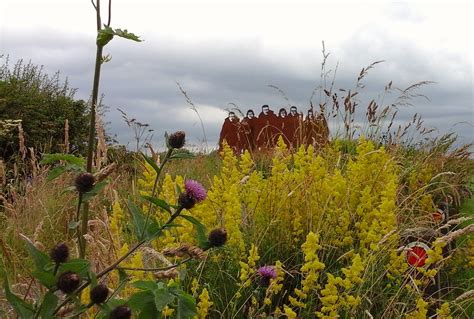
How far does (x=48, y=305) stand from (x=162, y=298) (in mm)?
243

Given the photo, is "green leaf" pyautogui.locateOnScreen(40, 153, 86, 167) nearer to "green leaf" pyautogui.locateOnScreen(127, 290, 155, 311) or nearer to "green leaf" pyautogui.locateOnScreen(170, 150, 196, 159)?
"green leaf" pyautogui.locateOnScreen(170, 150, 196, 159)

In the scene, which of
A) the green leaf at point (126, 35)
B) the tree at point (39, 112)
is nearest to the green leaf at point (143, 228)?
the green leaf at point (126, 35)

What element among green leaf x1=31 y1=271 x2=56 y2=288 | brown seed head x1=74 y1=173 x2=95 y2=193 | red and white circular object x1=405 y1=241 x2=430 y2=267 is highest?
brown seed head x1=74 y1=173 x2=95 y2=193

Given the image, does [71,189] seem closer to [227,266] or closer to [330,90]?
[227,266]

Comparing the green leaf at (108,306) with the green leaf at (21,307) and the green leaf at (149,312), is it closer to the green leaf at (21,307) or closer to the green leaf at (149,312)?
the green leaf at (149,312)

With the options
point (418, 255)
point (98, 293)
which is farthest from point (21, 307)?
point (418, 255)

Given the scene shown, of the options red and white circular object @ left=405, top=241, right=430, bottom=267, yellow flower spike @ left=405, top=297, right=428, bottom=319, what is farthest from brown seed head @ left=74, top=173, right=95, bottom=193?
red and white circular object @ left=405, top=241, right=430, bottom=267

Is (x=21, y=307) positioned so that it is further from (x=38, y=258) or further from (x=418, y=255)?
(x=418, y=255)

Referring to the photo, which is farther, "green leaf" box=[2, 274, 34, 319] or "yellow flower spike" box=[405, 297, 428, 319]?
"yellow flower spike" box=[405, 297, 428, 319]

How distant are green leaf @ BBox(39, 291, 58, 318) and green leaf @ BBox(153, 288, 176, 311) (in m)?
0.22

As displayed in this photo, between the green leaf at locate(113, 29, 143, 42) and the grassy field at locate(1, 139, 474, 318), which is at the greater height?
the green leaf at locate(113, 29, 143, 42)

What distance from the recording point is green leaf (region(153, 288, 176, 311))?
4.80ft

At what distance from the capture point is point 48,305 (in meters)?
1.45

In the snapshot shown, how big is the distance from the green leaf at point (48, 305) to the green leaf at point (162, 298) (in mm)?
218
